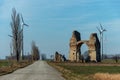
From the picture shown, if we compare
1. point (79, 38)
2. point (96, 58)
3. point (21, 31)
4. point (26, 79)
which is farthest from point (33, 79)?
point (79, 38)

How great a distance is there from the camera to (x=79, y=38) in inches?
5017

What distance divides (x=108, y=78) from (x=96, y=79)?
3.36ft

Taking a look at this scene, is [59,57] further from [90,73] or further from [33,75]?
[33,75]

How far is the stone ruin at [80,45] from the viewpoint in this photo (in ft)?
390

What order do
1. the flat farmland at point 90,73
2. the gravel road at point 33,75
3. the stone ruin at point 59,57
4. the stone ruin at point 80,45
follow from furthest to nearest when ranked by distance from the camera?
the stone ruin at point 59,57
the stone ruin at point 80,45
the gravel road at point 33,75
the flat farmland at point 90,73

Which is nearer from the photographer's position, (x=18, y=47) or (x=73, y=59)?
(x=18, y=47)

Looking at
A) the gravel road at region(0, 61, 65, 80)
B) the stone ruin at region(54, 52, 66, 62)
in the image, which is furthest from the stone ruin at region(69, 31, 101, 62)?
the gravel road at region(0, 61, 65, 80)

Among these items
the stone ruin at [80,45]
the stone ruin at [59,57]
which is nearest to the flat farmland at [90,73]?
the stone ruin at [80,45]

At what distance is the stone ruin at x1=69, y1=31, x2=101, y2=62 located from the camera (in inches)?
4680

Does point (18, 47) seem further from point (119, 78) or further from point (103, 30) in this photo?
point (119, 78)

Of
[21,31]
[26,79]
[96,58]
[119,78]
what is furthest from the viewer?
[96,58]

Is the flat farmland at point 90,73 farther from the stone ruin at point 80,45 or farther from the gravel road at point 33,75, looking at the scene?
the stone ruin at point 80,45

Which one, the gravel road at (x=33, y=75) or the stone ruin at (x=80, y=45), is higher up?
the stone ruin at (x=80, y=45)

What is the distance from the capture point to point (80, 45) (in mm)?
124625
